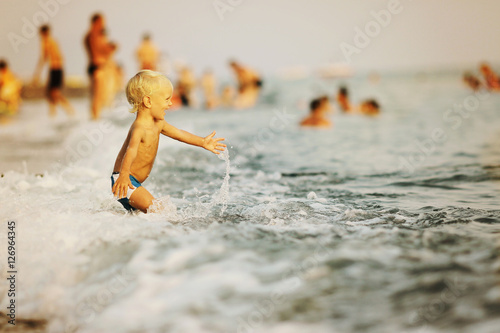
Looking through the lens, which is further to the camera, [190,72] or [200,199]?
[190,72]

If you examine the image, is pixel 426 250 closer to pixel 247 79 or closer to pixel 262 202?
pixel 262 202

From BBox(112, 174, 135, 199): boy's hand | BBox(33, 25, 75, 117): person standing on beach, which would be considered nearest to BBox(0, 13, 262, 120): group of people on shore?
BBox(33, 25, 75, 117): person standing on beach

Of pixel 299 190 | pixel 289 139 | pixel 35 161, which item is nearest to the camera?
pixel 299 190

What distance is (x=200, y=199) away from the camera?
3744 mm

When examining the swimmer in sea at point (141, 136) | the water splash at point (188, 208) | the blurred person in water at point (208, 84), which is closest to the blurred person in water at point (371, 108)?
the blurred person in water at point (208, 84)

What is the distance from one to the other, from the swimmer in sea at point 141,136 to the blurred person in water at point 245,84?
1329cm

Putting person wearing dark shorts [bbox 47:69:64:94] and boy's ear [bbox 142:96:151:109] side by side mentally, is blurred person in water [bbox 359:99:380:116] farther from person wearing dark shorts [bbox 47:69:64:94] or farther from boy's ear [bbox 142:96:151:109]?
boy's ear [bbox 142:96:151:109]

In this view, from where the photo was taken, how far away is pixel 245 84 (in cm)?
1842

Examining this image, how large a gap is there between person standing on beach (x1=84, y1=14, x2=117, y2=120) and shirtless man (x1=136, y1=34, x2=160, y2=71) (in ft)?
13.1

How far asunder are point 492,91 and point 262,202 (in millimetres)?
15348

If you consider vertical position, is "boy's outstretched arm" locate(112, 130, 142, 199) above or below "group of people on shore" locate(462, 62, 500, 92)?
below

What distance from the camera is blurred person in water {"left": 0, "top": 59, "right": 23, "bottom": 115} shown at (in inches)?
458

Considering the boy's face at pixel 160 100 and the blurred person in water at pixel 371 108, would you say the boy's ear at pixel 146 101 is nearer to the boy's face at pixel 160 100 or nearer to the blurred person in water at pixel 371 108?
the boy's face at pixel 160 100

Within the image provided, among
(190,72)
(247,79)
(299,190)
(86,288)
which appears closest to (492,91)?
(247,79)
